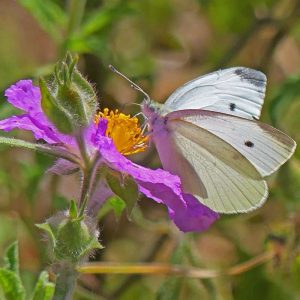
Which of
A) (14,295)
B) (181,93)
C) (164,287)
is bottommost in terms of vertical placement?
(164,287)


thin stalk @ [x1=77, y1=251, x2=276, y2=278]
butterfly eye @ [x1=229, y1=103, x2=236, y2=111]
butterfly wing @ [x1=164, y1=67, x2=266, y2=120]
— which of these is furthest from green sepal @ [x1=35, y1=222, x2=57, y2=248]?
thin stalk @ [x1=77, y1=251, x2=276, y2=278]

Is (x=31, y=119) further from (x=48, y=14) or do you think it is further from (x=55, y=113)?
(x=48, y=14)

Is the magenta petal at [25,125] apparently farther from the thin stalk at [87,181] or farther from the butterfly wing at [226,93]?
the butterfly wing at [226,93]

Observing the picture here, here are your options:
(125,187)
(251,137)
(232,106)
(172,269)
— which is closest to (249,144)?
(251,137)

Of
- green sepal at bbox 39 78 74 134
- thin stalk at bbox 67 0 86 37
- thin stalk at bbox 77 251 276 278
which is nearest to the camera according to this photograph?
green sepal at bbox 39 78 74 134

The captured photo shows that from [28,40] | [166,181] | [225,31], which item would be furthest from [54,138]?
[28,40]

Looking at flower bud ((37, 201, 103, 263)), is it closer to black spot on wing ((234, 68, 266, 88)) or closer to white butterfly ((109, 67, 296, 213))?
white butterfly ((109, 67, 296, 213))

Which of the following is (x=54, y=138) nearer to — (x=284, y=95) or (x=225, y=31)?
(x=284, y=95)
